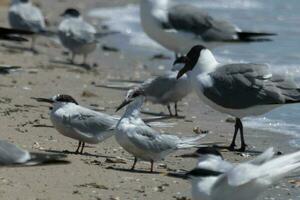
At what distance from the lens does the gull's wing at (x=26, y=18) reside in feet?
46.1

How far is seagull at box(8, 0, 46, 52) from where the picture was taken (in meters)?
14.1

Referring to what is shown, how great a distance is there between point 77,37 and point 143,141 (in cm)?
588

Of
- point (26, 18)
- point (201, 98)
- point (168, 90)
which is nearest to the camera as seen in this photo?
point (201, 98)

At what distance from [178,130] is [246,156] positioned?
1037mm

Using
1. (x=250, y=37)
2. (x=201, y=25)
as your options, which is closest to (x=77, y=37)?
(x=201, y=25)

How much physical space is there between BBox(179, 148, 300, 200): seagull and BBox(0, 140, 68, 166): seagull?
0.80 m

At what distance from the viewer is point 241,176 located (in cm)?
568

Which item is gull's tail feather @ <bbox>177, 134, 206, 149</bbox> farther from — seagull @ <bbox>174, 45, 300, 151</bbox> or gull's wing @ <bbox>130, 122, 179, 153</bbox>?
seagull @ <bbox>174, 45, 300, 151</bbox>

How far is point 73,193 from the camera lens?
638 cm

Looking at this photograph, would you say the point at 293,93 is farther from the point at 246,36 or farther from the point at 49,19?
the point at 49,19

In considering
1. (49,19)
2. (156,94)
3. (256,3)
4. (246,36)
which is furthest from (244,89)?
(256,3)

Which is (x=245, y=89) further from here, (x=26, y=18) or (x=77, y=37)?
(x=26, y=18)

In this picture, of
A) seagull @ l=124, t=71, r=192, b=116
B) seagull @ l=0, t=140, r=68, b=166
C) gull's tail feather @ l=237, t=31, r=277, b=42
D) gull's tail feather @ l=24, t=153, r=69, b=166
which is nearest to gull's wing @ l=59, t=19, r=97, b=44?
gull's tail feather @ l=237, t=31, r=277, b=42

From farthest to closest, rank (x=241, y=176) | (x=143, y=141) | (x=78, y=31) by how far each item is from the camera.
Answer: (x=78, y=31)
(x=143, y=141)
(x=241, y=176)
